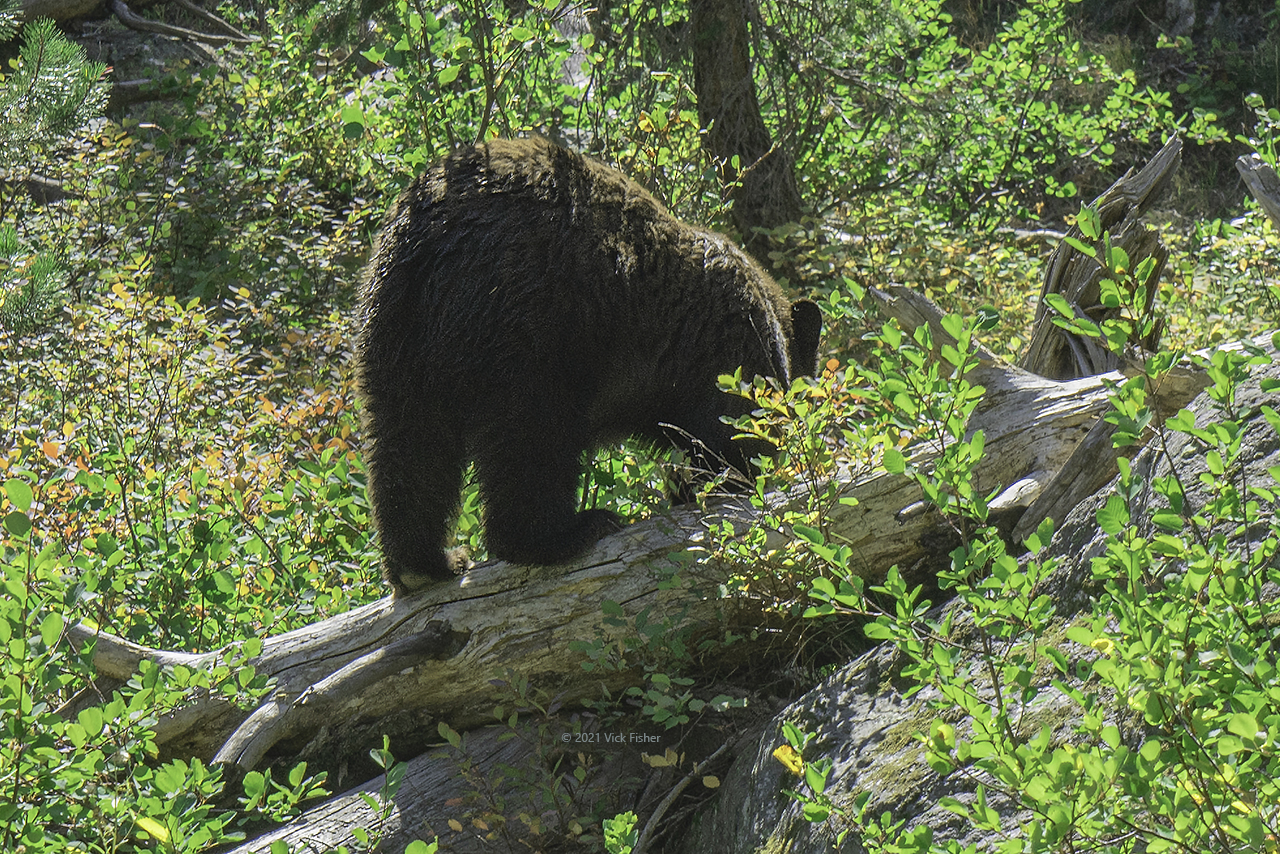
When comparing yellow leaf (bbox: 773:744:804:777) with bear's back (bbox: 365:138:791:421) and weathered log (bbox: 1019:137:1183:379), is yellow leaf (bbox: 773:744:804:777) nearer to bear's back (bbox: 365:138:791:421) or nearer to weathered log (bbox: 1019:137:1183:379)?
bear's back (bbox: 365:138:791:421)

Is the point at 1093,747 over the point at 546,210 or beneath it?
beneath

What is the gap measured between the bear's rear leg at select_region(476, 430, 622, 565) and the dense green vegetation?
50 centimetres

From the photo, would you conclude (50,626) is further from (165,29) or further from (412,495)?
(165,29)

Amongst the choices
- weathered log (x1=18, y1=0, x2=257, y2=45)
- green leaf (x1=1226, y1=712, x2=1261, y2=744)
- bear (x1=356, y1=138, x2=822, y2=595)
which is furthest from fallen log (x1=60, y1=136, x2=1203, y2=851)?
weathered log (x1=18, y1=0, x2=257, y2=45)

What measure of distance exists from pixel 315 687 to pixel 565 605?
844 mm

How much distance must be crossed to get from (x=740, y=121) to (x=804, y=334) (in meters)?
3.52

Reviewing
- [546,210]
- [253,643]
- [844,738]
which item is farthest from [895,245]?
[253,643]

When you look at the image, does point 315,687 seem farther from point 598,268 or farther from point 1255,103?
point 1255,103

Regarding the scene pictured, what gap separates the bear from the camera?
3643 mm

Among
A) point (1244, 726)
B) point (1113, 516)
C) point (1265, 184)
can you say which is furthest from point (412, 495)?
point (1265, 184)

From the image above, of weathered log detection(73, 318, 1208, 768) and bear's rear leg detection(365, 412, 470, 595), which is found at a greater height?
bear's rear leg detection(365, 412, 470, 595)

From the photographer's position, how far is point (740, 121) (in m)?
7.59

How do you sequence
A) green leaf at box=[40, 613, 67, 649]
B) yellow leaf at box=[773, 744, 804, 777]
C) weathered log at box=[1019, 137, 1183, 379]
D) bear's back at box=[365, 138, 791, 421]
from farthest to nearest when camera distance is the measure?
weathered log at box=[1019, 137, 1183, 379] < bear's back at box=[365, 138, 791, 421] < yellow leaf at box=[773, 744, 804, 777] < green leaf at box=[40, 613, 67, 649]

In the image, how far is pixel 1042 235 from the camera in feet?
30.6
